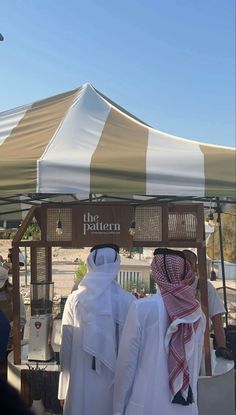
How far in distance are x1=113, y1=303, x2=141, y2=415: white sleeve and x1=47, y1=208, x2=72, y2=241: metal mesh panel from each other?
54.9 inches

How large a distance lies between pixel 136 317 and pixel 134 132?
1.86m

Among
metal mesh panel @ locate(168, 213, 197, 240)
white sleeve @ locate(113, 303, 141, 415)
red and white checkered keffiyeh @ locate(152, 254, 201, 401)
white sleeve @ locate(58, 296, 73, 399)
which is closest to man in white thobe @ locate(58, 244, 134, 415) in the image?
white sleeve @ locate(58, 296, 73, 399)

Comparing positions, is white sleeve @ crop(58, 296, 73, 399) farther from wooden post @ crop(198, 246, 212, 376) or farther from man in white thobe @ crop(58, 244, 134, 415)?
wooden post @ crop(198, 246, 212, 376)

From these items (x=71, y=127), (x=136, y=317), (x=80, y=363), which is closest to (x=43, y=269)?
(x=71, y=127)

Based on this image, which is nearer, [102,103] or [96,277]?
[96,277]

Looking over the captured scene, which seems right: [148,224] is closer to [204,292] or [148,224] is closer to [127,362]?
[204,292]

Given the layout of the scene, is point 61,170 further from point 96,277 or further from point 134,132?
point 134,132

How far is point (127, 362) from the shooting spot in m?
2.24

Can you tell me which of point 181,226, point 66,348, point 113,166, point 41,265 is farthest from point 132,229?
point 41,265

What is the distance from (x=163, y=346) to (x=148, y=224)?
4.70 feet

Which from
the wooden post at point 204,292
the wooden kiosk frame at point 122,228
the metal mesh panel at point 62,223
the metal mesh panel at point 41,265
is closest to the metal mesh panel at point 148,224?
the wooden kiosk frame at point 122,228

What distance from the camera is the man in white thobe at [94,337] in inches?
105

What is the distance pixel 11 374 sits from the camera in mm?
3539

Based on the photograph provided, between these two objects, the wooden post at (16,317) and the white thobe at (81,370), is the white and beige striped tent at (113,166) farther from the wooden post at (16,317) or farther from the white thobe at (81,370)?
the wooden post at (16,317)
